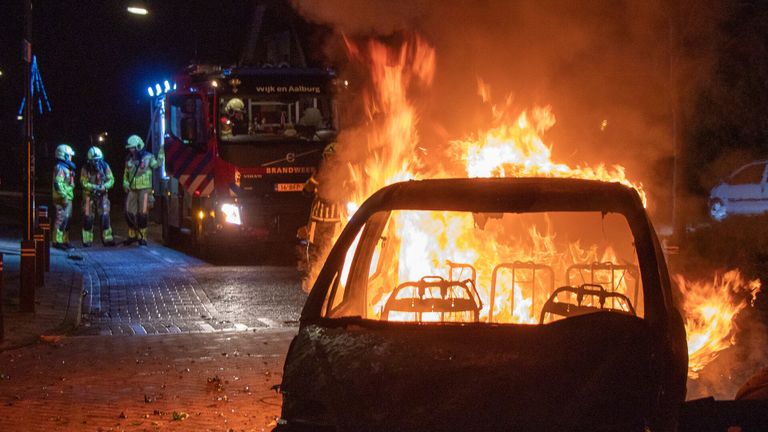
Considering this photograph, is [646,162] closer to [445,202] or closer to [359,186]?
[359,186]

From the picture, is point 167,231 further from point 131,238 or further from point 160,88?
point 160,88

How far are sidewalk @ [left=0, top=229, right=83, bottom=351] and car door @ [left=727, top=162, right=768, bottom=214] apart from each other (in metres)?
16.5

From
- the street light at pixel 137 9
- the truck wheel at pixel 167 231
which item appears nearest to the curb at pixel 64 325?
the street light at pixel 137 9

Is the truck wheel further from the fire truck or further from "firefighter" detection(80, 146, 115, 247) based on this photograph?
the fire truck

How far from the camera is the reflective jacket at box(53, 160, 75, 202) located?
779 inches

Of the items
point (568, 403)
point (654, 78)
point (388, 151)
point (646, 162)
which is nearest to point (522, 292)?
point (568, 403)

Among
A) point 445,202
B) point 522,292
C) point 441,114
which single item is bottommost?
point 522,292

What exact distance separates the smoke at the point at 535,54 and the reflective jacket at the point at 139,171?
6.07 metres

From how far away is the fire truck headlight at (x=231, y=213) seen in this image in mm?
17000

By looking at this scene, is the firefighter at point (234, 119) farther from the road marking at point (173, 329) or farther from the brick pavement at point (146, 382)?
the brick pavement at point (146, 382)

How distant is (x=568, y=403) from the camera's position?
3592 millimetres

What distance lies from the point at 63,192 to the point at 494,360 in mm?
17445

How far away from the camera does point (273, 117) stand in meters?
17.2

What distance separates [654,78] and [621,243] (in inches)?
558
